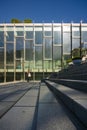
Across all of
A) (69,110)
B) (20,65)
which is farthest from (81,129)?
(20,65)

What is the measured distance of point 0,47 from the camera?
1587 inches

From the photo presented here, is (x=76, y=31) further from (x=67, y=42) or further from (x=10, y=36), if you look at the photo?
(x=10, y=36)

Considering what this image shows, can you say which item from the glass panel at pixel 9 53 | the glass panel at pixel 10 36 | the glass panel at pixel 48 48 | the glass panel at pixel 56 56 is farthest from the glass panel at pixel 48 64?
the glass panel at pixel 10 36

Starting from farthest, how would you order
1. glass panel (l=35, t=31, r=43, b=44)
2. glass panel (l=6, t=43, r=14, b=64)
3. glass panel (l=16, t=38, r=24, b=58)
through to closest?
glass panel (l=35, t=31, r=43, b=44)
glass panel (l=16, t=38, r=24, b=58)
glass panel (l=6, t=43, r=14, b=64)

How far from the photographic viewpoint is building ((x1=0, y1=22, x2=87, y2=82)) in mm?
40031

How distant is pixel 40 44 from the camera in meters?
40.4

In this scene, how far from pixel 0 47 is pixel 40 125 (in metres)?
38.1

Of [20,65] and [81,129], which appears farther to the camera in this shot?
[20,65]

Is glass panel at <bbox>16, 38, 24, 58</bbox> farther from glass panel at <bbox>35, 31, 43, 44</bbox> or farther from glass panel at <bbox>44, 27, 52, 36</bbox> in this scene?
glass panel at <bbox>44, 27, 52, 36</bbox>

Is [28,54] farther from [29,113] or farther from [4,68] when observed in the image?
[29,113]

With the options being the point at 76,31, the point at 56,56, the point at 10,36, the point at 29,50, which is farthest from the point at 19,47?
the point at 76,31

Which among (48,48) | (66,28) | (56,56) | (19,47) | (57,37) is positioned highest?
(66,28)

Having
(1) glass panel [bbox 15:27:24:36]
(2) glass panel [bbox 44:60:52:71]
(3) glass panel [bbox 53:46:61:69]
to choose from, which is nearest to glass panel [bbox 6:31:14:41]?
(1) glass panel [bbox 15:27:24:36]

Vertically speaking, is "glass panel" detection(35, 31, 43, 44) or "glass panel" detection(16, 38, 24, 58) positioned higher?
"glass panel" detection(35, 31, 43, 44)
